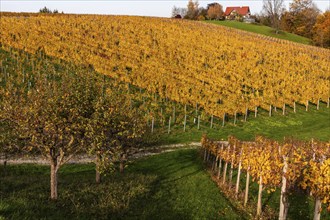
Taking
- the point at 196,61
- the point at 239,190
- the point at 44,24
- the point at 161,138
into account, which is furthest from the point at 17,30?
the point at 239,190

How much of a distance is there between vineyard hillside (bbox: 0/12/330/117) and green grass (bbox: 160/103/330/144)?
7.03 feet

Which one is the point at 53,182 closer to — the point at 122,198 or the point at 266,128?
the point at 122,198

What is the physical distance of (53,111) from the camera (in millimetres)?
18797

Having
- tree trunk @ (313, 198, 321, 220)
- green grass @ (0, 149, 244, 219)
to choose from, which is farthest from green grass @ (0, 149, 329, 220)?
tree trunk @ (313, 198, 321, 220)

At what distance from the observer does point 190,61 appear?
70.6 metres

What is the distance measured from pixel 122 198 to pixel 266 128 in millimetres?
34067

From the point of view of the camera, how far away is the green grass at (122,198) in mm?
17266

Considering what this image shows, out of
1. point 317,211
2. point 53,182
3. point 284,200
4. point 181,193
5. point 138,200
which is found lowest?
point 181,193

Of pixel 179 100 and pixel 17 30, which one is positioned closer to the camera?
pixel 179 100

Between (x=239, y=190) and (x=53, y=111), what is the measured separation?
14452 millimetres

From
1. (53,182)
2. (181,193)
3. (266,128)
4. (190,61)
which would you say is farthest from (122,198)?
(190,61)

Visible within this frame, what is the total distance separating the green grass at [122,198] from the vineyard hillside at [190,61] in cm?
2570

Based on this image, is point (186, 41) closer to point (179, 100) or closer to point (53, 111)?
point (179, 100)

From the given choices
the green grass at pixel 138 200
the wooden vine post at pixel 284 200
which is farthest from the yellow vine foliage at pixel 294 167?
the green grass at pixel 138 200
